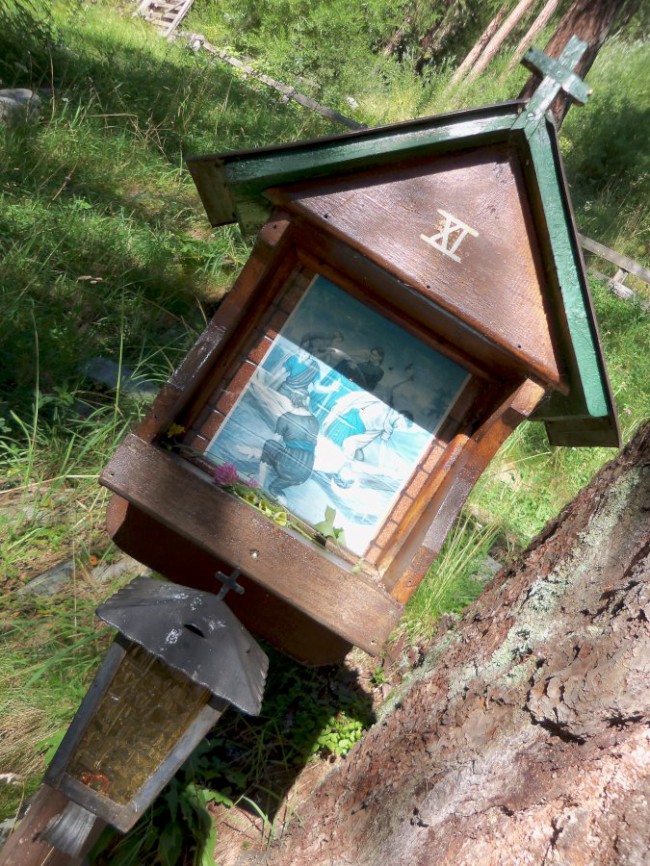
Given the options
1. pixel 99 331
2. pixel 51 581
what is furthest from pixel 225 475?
pixel 99 331

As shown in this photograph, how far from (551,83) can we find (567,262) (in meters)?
0.48

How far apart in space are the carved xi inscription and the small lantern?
113cm

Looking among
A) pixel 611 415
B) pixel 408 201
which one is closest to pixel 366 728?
pixel 611 415

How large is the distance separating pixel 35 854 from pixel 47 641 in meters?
1.03

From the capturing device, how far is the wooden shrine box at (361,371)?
5.21 ft

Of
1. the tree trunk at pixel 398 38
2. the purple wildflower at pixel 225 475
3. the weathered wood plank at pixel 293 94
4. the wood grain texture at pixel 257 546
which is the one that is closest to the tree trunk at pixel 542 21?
the tree trunk at pixel 398 38

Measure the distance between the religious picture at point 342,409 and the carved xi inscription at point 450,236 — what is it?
0.99 ft

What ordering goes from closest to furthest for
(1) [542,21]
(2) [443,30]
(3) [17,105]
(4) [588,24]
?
(3) [17,105]
(4) [588,24]
(1) [542,21]
(2) [443,30]

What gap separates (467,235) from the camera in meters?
1.64

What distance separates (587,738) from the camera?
4.26ft

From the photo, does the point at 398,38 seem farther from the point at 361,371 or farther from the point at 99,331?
the point at 361,371

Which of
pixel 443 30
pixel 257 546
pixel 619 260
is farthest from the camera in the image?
pixel 443 30

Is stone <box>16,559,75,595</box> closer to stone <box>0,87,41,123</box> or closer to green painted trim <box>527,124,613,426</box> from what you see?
green painted trim <box>527,124,613,426</box>

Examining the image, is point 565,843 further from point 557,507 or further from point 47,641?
point 557,507
